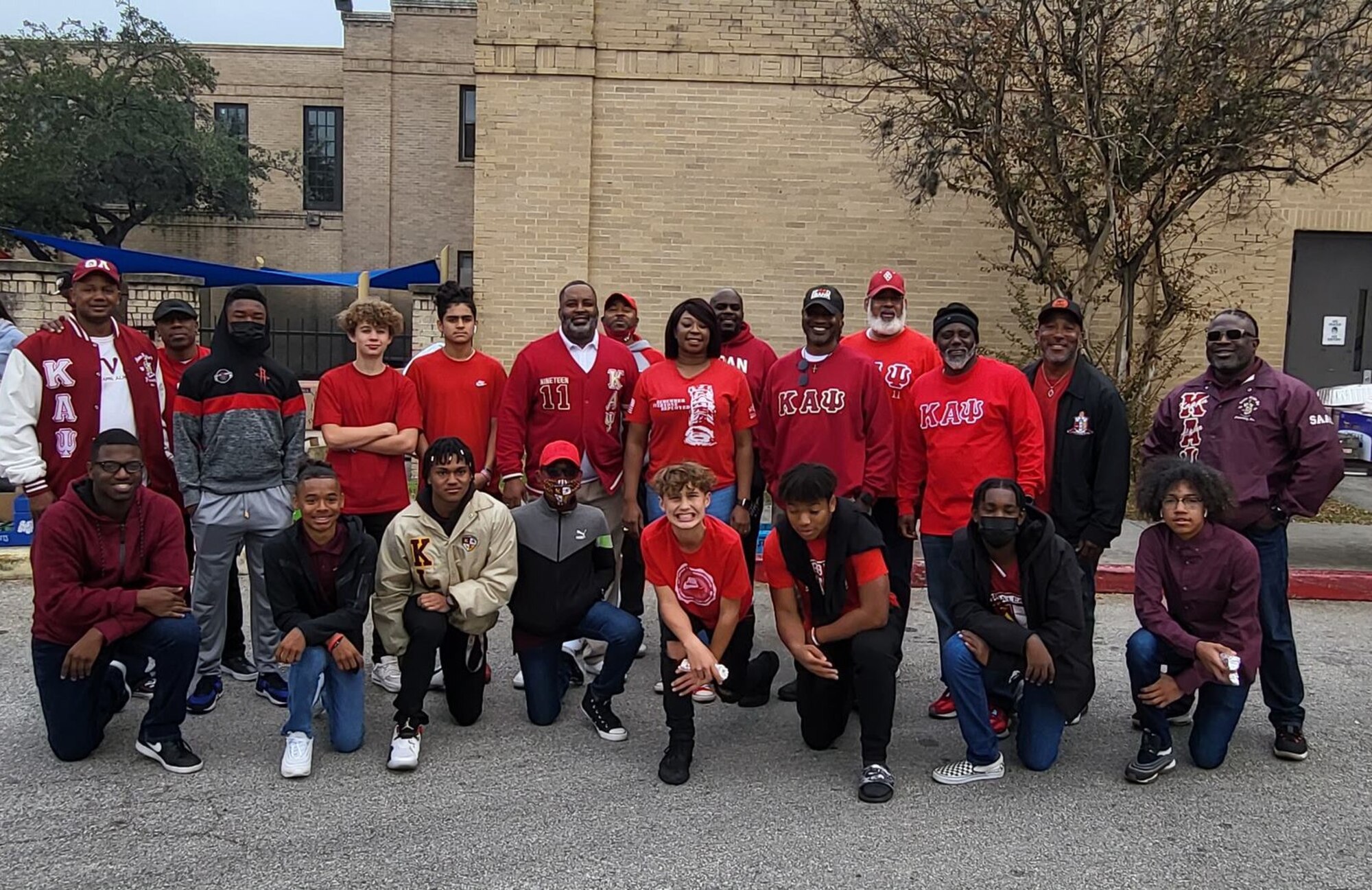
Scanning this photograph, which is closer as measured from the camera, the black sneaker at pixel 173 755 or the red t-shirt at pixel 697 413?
the black sneaker at pixel 173 755

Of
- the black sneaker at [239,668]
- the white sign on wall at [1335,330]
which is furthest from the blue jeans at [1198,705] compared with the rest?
the white sign on wall at [1335,330]

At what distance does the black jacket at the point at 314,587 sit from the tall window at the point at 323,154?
73.8ft

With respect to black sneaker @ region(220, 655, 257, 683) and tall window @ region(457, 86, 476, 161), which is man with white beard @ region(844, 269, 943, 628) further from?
tall window @ region(457, 86, 476, 161)

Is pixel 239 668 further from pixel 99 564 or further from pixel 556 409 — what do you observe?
pixel 556 409

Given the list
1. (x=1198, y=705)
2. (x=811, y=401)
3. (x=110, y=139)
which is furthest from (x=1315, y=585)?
(x=110, y=139)

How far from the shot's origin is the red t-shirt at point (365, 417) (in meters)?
5.04

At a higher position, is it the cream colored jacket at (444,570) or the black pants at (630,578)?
the cream colored jacket at (444,570)

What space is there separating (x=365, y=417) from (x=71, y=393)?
1.34 metres

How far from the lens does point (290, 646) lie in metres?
4.14

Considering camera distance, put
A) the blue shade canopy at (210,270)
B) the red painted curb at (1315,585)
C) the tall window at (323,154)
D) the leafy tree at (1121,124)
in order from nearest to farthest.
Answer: the red painted curb at (1315,585) → the leafy tree at (1121,124) → the blue shade canopy at (210,270) → the tall window at (323,154)

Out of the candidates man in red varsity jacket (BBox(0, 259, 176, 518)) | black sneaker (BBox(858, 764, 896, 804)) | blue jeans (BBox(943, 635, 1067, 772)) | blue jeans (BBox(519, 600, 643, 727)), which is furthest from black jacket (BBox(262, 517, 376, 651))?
blue jeans (BBox(943, 635, 1067, 772))

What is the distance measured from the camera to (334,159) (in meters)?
25.2

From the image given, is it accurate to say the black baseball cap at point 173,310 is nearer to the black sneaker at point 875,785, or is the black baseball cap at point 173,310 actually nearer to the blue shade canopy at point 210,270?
the black sneaker at point 875,785

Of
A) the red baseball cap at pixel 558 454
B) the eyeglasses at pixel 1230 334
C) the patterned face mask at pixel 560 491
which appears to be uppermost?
the eyeglasses at pixel 1230 334
